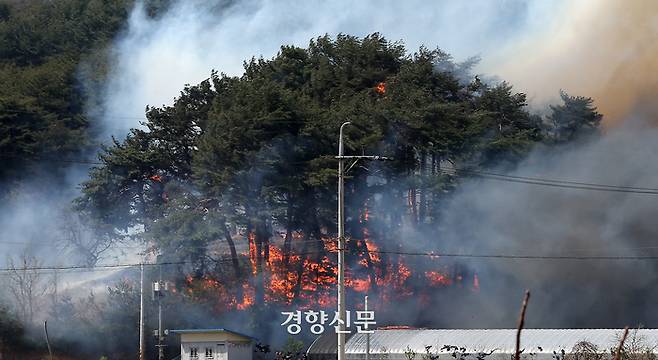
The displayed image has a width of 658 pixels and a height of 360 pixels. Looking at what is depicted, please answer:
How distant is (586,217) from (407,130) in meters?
12.9

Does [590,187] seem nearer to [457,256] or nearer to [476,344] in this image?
[457,256]

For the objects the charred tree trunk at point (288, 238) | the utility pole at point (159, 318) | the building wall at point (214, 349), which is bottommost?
the building wall at point (214, 349)

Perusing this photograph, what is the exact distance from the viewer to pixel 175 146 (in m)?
68.0

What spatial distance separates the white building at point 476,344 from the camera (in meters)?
45.0

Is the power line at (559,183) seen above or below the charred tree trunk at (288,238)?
above

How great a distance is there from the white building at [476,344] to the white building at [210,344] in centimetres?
407

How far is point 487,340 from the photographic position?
1889 inches

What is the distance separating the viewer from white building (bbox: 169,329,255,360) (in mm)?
52312

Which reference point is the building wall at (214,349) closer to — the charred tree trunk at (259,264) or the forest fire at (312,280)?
the charred tree trunk at (259,264)

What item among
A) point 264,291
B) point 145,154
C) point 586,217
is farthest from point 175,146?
point 586,217

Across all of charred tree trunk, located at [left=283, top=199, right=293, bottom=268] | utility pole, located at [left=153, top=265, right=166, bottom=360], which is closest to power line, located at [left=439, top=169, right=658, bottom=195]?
charred tree trunk, located at [left=283, top=199, right=293, bottom=268]

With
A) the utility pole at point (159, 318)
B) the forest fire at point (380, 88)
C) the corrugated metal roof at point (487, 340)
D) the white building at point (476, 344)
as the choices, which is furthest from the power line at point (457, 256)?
the corrugated metal roof at point (487, 340)

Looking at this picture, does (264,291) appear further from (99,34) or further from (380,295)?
(99,34)

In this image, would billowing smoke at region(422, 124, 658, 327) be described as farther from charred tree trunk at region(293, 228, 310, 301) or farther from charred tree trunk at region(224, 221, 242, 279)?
charred tree trunk at region(224, 221, 242, 279)
